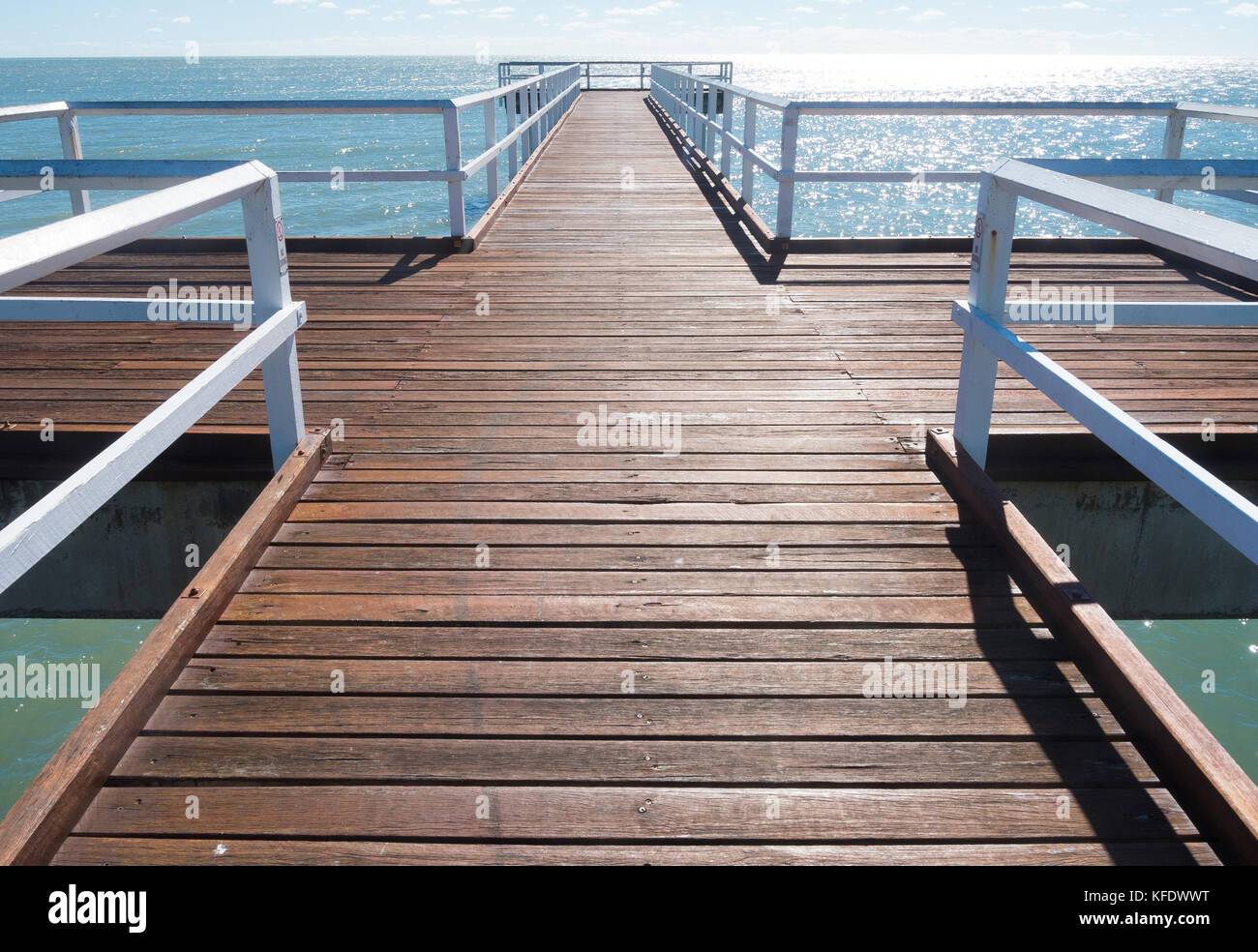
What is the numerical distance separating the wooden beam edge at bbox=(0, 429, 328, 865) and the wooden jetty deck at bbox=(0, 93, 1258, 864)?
1 centimetres

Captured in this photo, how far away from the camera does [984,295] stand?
328 centimetres

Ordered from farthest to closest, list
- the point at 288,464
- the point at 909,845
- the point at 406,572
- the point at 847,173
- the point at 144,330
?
the point at 847,173 → the point at 144,330 → the point at 288,464 → the point at 406,572 → the point at 909,845

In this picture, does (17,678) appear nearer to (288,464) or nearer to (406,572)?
(288,464)

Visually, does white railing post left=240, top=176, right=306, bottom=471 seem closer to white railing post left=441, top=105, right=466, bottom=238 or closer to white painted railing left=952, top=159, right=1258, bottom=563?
white painted railing left=952, top=159, right=1258, bottom=563

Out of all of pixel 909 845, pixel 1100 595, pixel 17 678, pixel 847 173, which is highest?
pixel 847 173

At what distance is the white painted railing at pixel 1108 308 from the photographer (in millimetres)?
1984

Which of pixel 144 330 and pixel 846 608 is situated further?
pixel 144 330

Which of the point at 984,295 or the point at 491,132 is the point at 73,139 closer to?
the point at 491,132

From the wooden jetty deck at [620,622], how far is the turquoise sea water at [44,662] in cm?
298

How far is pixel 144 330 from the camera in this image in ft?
17.6

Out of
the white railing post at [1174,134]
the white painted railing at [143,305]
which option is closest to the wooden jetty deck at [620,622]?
the white painted railing at [143,305]

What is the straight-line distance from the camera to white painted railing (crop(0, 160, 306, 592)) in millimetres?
1859
